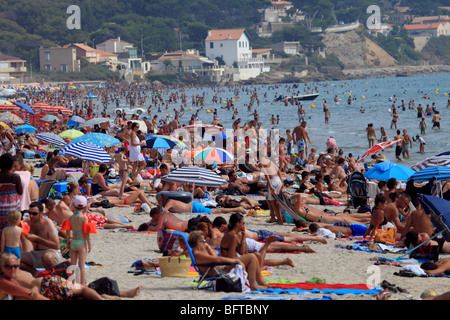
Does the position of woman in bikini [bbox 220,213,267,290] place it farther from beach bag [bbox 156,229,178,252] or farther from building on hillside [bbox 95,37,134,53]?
building on hillside [bbox 95,37,134,53]

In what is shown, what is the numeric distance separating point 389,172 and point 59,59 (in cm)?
8915

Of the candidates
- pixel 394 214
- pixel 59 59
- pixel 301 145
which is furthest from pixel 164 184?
pixel 59 59

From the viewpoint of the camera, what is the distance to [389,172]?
11.9 meters

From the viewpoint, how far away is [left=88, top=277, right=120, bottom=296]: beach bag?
6215mm

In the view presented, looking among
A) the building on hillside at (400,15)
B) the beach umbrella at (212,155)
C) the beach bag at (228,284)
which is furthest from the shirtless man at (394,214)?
the building on hillside at (400,15)

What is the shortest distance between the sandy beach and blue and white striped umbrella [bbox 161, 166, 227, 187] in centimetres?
96

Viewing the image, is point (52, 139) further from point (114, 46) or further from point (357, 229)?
point (114, 46)

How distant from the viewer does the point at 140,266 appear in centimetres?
764

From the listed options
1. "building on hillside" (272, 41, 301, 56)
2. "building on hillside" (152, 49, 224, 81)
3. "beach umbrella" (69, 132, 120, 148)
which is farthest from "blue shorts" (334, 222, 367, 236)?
"building on hillside" (272, 41, 301, 56)

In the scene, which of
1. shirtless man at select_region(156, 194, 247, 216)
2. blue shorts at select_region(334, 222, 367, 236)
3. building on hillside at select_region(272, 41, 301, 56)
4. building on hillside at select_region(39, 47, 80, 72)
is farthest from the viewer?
building on hillside at select_region(272, 41, 301, 56)

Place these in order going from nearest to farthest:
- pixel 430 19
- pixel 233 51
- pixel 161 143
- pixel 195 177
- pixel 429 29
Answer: pixel 195 177 < pixel 161 143 < pixel 233 51 < pixel 429 29 < pixel 430 19
